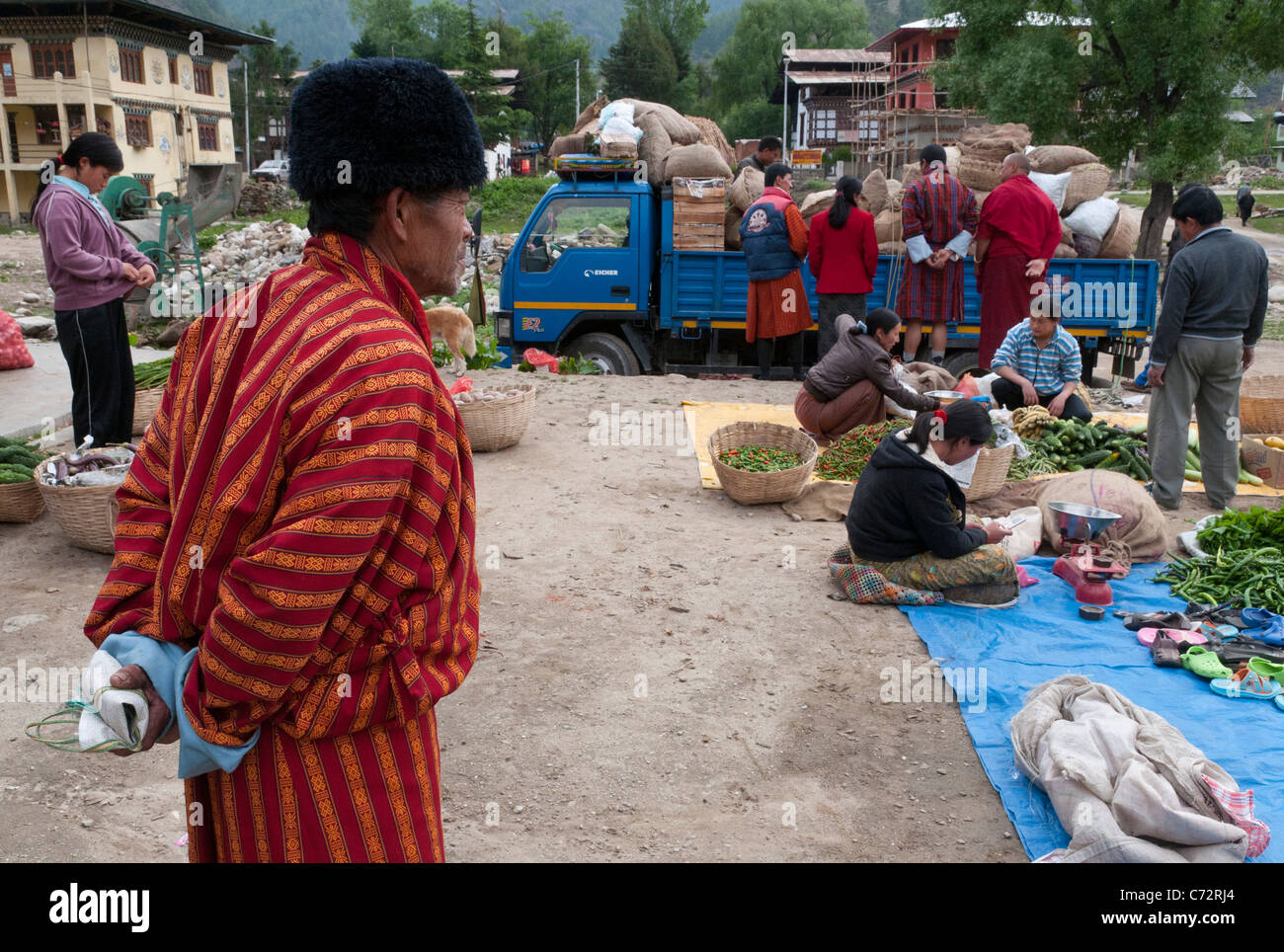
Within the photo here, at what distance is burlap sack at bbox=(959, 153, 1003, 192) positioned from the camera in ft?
33.3

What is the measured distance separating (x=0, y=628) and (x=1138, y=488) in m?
5.77

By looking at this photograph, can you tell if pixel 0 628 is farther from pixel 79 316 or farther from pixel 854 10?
pixel 854 10

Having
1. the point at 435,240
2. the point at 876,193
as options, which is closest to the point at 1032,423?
the point at 876,193

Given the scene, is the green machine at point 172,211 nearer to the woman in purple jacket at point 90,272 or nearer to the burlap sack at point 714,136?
the burlap sack at point 714,136

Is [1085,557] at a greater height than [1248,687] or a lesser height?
greater

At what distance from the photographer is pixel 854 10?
2803 inches

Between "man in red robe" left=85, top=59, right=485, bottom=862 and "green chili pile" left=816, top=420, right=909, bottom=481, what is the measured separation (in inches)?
208

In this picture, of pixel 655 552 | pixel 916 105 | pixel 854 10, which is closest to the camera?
pixel 655 552

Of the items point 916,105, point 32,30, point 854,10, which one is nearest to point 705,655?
point 32,30

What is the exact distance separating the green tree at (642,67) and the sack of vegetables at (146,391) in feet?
177

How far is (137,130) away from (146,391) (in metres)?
31.0

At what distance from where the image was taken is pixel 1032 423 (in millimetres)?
7438

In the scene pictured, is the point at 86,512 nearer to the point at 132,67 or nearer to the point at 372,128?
the point at 372,128

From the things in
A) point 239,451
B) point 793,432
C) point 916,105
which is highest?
point 916,105
